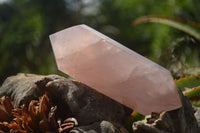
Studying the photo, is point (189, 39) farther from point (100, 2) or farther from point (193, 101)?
point (100, 2)

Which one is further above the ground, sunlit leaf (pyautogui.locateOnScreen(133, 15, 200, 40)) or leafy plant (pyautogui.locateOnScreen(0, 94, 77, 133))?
leafy plant (pyautogui.locateOnScreen(0, 94, 77, 133))

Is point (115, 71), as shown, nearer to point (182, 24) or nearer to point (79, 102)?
point (79, 102)

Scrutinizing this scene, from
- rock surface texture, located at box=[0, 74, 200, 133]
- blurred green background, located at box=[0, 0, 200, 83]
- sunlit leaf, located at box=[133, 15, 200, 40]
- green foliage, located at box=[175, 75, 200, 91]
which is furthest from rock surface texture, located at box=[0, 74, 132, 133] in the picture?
blurred green background, located at box=[0, 0, 200, 83]

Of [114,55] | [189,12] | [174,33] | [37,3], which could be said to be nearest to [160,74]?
[114,55]

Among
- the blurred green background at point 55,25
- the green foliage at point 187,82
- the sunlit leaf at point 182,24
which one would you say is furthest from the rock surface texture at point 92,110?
the blurred green background at point 55,25

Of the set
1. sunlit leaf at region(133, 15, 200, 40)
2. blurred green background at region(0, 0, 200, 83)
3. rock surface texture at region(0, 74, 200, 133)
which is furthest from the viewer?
blurred green background at region(0, 0, 200, 83)

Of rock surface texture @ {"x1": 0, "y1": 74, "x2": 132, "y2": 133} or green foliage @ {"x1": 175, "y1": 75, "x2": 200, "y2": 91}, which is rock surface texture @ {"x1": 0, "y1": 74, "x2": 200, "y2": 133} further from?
green foliage @ {"x1": 175, "y1": 75, "x2": 200, "y2": 91}
